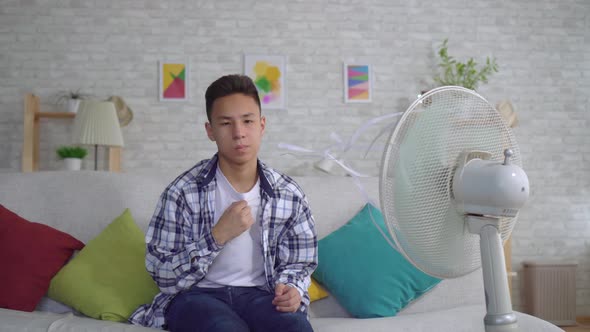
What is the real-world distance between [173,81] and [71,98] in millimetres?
738

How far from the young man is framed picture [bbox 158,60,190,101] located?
253 cm

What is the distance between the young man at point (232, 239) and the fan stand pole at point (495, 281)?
2.03 feet

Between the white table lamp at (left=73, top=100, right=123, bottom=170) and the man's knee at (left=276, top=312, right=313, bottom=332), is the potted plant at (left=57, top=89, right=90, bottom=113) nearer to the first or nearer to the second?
the white table lamp at (left=73, top=100, right=123, bottom=170)

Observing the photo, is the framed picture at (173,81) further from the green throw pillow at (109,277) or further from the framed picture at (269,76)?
the green throw pillow at (109,277)

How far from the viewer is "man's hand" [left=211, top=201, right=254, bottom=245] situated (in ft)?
4.83

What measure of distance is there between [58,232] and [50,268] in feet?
0.46

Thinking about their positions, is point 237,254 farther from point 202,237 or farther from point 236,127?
point 236,127

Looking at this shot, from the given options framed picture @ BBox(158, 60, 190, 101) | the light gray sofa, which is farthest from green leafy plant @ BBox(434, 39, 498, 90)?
the light gray sofa

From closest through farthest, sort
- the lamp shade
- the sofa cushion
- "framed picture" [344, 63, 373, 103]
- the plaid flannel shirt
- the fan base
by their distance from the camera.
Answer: the fan base
the plaid flannel shirt
the sofa cushion
the lamp shade
"framed picture" [344, 63, 373, 103]

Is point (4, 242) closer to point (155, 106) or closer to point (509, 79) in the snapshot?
point (155, 106)

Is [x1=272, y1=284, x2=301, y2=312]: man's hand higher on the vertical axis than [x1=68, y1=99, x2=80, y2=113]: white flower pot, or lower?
lower

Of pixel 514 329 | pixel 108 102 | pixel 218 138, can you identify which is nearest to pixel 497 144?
pixel 514 329

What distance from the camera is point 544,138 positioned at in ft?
14.1

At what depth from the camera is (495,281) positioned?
3.05 feet
